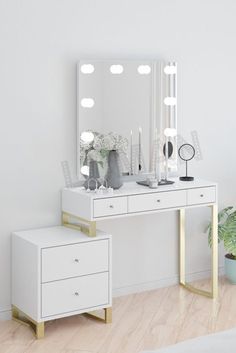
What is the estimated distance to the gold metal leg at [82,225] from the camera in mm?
4227

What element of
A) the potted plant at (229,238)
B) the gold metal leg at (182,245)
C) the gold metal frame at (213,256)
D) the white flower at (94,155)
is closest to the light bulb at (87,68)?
the white flower at (94,155)

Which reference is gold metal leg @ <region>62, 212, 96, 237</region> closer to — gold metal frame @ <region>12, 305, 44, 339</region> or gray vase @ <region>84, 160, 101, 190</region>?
gray vase @ <region>84, 160, 101, 190</region>

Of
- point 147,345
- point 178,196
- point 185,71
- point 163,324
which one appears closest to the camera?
point 147,345

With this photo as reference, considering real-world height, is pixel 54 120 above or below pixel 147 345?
above

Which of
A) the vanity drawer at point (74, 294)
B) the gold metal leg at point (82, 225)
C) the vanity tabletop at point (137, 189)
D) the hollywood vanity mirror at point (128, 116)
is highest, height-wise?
the hollywood vanity mirror at point (128, 116)

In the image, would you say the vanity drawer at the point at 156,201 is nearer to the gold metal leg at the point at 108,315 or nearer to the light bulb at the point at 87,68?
the gold metal leg at the point at 108,315

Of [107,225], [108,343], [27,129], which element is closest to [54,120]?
[27,129]

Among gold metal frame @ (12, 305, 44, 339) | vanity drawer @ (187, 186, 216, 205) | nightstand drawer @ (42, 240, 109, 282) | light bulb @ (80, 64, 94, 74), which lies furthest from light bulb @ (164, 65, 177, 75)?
gold metal frame @ (12, 305, 44, 339)

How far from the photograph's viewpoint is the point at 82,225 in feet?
14.7

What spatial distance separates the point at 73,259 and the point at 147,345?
66cm

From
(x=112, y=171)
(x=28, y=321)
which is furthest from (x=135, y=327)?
(x=112, y=171)

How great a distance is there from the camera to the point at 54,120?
4.45 m

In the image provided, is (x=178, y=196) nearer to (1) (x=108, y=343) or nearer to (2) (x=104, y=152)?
(2) (x=104, y=152)

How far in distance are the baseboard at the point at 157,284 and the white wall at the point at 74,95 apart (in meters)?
0.03
